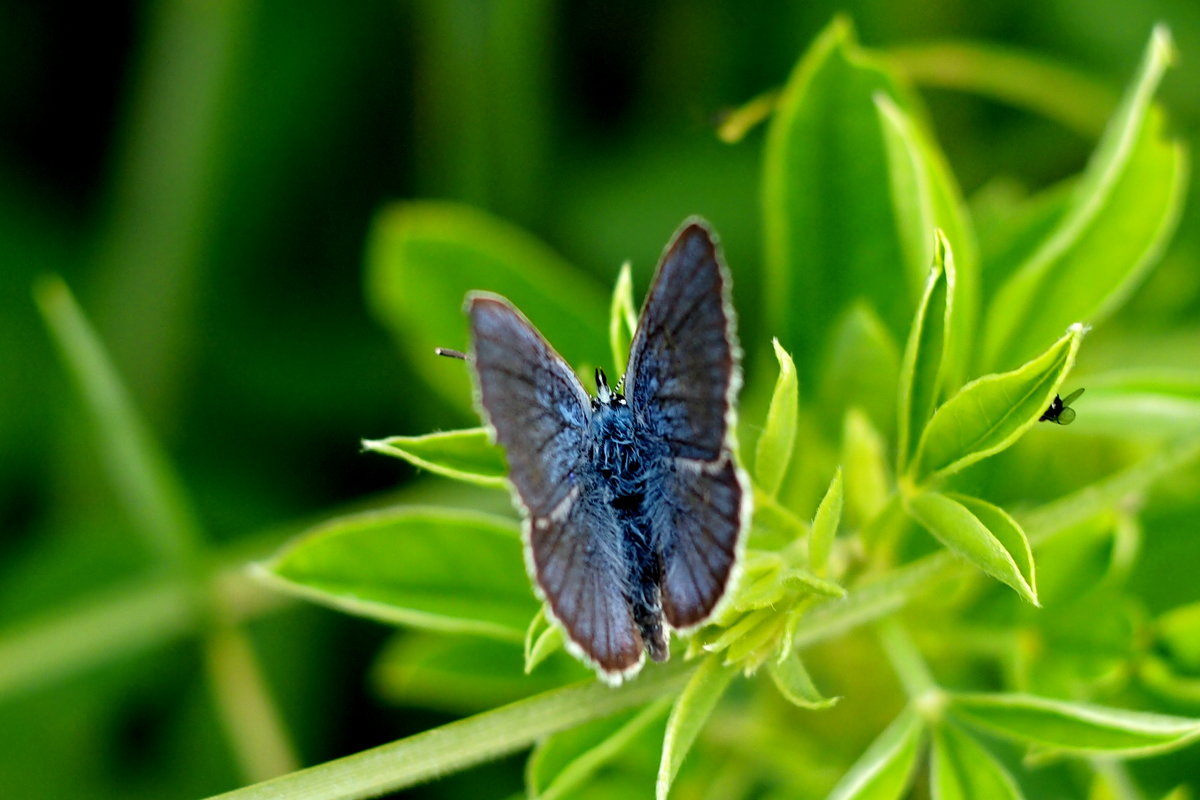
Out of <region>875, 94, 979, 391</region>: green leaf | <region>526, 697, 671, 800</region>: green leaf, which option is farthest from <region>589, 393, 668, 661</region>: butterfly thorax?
<region>875, 94, 979, 391</region>: green leaf

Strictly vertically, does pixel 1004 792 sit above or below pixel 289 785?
below

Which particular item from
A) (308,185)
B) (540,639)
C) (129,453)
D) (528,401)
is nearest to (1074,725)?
(540,639)

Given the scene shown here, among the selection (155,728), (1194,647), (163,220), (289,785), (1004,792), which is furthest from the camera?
(163,220)

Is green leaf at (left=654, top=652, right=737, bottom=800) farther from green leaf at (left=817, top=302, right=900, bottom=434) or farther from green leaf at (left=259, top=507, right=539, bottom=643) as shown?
green leaf at (left=817, top=302, right=900, bottom=434)

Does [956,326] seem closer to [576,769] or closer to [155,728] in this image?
[576,769]

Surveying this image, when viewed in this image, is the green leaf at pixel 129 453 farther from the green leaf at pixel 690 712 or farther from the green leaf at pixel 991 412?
the green leaf at pixel 991 412

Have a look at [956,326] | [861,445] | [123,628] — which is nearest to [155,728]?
[123,628]

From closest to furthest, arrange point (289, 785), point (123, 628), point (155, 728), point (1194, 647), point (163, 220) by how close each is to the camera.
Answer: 1. point (289, 785)
2. point (1194, 647)
3. point (123, 628)
4. point (155, 728)
5. point (163, 220)

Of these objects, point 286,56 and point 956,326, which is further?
point 286,56
